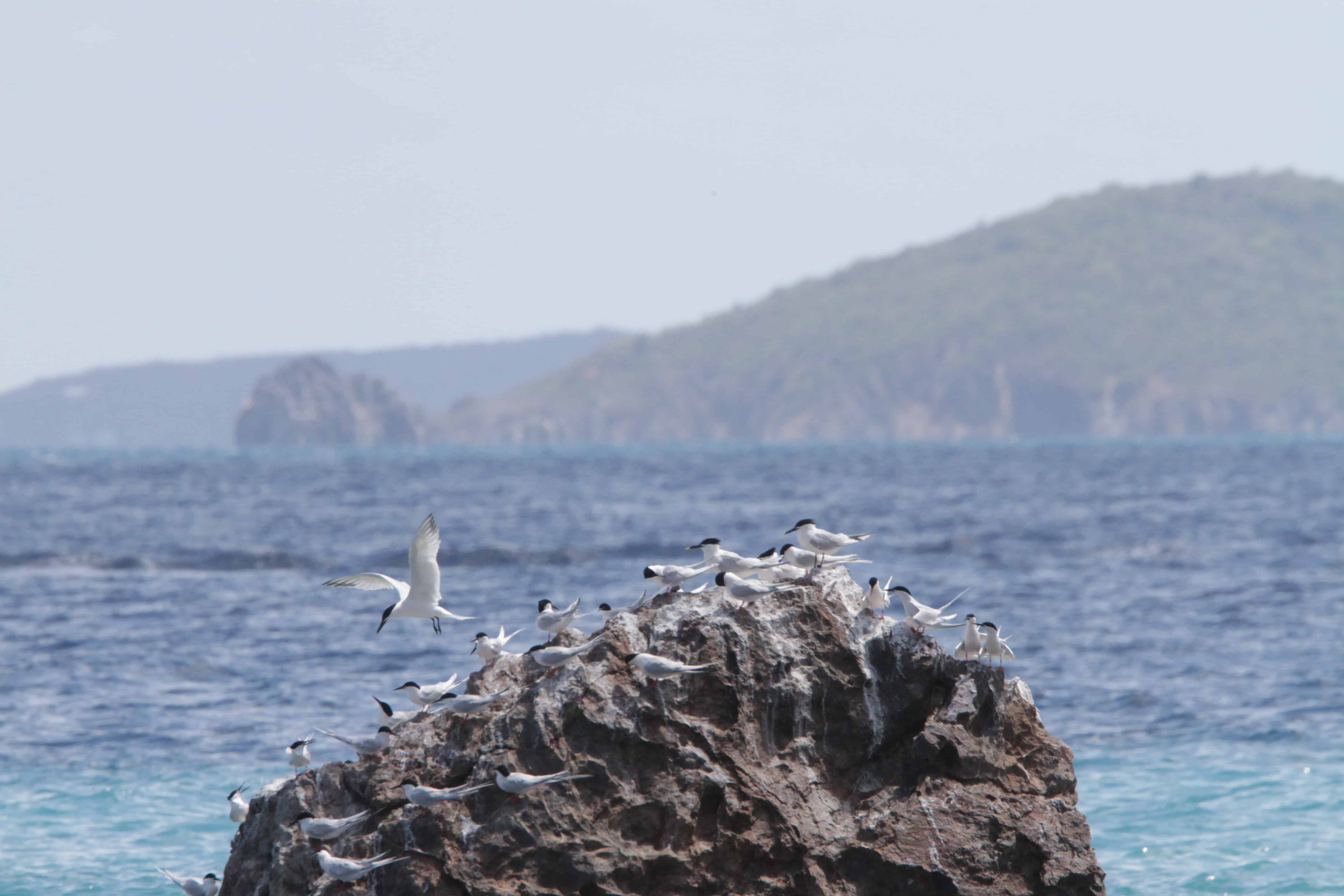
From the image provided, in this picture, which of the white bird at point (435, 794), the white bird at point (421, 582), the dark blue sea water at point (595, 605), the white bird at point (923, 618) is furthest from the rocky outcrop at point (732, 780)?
the dark blue sea water at point (595, 605)

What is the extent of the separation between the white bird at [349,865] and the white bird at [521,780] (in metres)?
0.67

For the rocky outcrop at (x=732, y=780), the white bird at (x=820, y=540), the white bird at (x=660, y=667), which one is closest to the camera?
the rocky outcrop at (x=732, y=780)

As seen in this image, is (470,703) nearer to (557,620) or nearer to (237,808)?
(557,620)

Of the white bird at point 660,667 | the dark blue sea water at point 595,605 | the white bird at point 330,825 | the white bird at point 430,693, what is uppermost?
the white bird at point 660,667

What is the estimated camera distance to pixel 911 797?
879cm

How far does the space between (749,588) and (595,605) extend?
17.9 metres

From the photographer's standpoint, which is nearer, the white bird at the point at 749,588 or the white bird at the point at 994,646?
the white bird at the point at 749,588

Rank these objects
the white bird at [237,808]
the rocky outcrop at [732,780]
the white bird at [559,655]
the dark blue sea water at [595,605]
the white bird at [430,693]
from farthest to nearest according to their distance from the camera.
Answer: the dark blue sea water at [595,605], the white bird at [237,808], the white bird at [430,693], the white bird at [559,655], the rocky outcrop at [732,780]

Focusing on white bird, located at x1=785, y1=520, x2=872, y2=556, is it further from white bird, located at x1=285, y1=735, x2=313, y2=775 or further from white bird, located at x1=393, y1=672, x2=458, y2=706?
white bird, located at x1=285, y1=735, x2=313, y2=775

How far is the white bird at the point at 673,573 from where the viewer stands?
30.7 ft

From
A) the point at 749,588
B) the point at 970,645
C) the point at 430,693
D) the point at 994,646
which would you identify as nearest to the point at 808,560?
the point at 749,588

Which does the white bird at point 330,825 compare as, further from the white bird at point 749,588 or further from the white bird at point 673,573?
the white bird at point 749,588

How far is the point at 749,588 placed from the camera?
8.64 metres

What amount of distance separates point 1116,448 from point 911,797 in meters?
145
